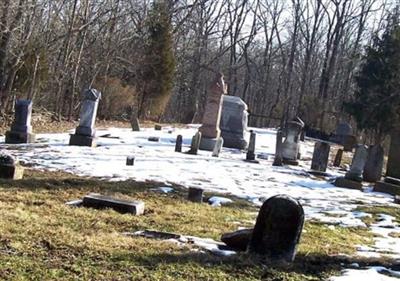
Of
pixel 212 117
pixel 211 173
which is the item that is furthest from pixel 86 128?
pixel 211 173

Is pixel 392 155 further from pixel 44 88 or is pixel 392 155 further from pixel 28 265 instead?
pixel 44 88

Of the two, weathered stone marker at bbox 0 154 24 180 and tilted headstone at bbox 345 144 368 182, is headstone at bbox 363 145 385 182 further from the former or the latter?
weathered stone marker at bbox 0 154 24 180

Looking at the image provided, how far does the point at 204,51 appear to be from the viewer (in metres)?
46.9

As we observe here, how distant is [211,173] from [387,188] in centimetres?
492

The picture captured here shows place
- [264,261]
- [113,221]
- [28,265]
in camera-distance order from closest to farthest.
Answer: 1. [28,265]
2. [264,261]
3. [113,221]

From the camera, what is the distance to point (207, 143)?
18109 mm

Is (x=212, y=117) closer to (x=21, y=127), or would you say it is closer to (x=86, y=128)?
(x=86, y=128)

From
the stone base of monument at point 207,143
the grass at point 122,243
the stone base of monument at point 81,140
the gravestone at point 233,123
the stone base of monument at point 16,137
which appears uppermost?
the gravestone at point 233,123

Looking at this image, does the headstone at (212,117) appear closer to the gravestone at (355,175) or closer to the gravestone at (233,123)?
the gravestone at (233,123)

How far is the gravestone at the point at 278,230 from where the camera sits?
5758mm

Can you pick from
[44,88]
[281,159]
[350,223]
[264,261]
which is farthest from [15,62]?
[264,261]

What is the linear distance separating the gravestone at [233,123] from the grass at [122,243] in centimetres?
1137

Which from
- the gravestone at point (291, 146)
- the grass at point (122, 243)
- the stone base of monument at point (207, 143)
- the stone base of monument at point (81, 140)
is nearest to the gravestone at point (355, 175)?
the gravestone at point (291, 146)

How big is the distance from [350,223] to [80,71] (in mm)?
23227
